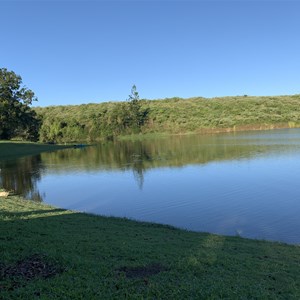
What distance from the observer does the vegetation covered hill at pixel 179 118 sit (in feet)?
356

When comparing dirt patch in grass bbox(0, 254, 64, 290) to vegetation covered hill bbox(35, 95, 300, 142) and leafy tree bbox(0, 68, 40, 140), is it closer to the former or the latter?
leafy tree bbox(0, 68, 40, 140)

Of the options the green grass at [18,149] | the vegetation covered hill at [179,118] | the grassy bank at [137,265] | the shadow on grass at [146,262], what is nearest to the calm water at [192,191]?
the shadow on grass at [146,262]

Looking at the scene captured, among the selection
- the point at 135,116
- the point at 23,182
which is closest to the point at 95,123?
the point at 135,116

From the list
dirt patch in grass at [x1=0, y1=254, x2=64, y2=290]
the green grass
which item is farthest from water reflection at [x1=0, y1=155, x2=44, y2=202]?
the green grass

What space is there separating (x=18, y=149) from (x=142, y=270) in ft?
205

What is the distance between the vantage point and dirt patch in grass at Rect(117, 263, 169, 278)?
24.7ft

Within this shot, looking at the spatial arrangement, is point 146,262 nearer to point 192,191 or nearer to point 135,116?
point 192,191

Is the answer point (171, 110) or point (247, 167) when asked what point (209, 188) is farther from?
point (171, 110)

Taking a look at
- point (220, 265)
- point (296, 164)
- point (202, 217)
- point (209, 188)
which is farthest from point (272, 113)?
point (220, 265)

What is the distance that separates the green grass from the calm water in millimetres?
23305

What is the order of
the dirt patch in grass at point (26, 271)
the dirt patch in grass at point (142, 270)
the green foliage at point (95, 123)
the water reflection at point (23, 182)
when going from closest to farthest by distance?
the dirt patch in grass at point (26, 271)
the dirt patch in grass at point (142, 270)
the water reflection at point (23, 182)
the green foliage at point (95, 123)

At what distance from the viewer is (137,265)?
8.14m

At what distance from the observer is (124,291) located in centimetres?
654

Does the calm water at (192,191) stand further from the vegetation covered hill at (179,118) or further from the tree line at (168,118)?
the vegetation covered hill at (179,118)
